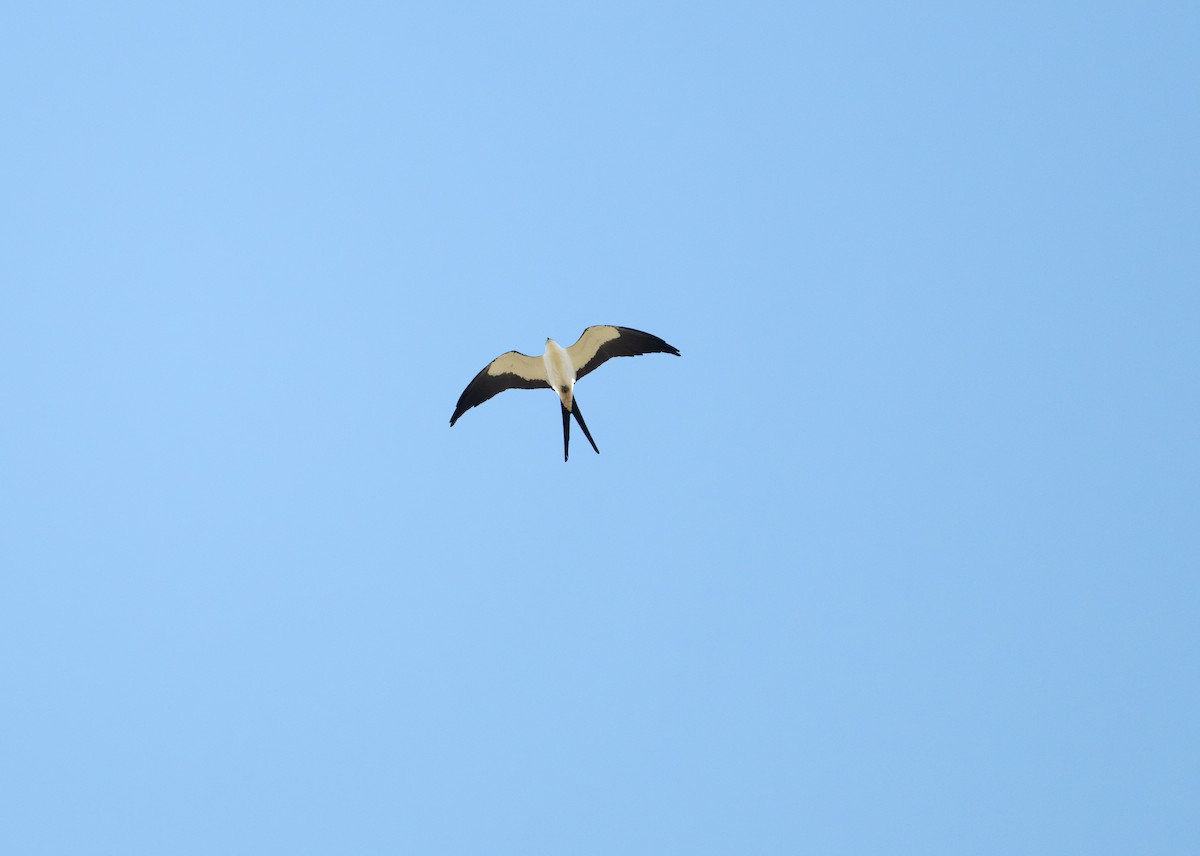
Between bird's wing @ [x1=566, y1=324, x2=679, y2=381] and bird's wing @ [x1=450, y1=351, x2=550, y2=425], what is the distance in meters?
0.71

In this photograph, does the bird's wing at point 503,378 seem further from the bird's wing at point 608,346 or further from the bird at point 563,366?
the bird's wing at point 608,346

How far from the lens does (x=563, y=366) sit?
20.5 m

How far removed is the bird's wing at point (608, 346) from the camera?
19.9 metres

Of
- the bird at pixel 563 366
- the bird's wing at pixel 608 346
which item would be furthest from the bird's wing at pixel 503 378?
the bird's wing at pixel 608 346

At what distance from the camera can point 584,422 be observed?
804 inches

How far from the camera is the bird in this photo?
20125mm

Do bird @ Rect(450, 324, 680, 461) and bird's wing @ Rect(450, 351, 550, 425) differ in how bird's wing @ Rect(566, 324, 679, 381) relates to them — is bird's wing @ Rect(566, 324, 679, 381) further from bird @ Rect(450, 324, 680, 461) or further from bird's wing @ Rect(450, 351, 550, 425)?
bird's wing @ Rect(450, 351, 550, 425)

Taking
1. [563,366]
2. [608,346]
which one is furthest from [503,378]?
[608,346]

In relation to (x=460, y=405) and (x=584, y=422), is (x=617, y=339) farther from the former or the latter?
(x=460, y=405)

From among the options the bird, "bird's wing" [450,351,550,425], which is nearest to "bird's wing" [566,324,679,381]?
the bird

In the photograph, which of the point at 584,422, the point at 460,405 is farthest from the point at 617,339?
the point at 460,405

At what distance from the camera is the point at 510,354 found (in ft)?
66.6

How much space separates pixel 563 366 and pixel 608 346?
3.06 feet

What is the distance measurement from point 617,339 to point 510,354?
79.9 inches
